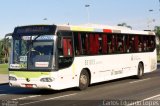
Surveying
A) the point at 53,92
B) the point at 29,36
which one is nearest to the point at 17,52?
the point at 29,36

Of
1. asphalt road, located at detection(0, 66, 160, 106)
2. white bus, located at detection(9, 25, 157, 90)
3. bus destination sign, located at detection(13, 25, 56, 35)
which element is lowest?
asphalt road, located at detection(0, 66, 160, 106)

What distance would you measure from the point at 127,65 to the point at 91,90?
17.2ft

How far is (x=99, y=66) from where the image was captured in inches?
852

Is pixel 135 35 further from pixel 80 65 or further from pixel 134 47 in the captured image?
pixel 80 65

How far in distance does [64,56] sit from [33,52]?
1.27 metres

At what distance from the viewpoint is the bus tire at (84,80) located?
19.9 meters

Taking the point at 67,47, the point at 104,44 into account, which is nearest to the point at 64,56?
the point at 67,47

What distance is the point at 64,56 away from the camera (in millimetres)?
18531

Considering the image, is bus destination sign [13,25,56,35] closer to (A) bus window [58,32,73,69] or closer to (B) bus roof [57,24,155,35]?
(B) bus roof [57,24,155,35]

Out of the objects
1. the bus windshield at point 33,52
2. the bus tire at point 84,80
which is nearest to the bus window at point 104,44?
the bus tire at point 84,80

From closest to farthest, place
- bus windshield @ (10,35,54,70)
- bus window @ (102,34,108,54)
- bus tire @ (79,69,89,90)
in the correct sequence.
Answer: bus windshield @ (10,35,54,70)
bus tire @ (79,69,89,90)
bus window @ (102,34,108,54)

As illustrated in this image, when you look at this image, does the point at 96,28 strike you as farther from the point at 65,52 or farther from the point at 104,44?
the point at 65,52

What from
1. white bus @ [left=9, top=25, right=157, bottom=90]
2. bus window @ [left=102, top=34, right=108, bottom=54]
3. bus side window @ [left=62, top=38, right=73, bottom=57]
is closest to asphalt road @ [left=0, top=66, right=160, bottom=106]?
white bus @ [left=9, top=25, right=157, bottom=90]

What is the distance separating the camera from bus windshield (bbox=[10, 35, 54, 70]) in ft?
58.7
